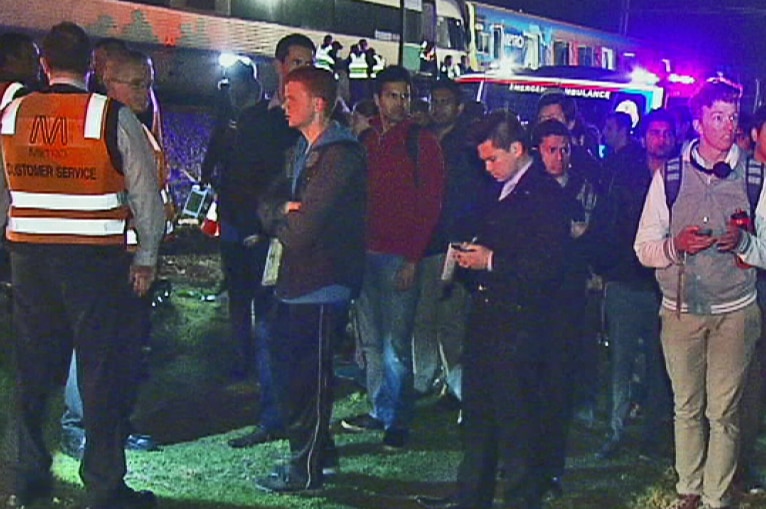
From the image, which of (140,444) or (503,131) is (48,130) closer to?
(503,131)

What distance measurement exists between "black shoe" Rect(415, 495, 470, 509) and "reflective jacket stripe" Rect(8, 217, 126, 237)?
6.15 feet

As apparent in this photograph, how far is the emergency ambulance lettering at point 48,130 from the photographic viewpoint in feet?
16.5

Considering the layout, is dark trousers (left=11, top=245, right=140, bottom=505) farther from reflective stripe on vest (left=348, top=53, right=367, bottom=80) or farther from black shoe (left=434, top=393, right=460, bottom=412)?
reflective stripe on vest (left=348, top=53, right=367, bottom=80)

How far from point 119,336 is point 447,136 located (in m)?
2.79

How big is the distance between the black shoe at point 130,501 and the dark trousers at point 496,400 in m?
1.39

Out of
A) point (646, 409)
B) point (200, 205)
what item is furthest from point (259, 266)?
point (646, 409)

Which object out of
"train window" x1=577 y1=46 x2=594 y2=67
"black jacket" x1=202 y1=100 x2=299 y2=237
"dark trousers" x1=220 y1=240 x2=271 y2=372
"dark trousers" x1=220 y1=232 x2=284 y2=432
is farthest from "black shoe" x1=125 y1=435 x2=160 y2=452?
"train window" x1=577 y1=46 x2=594 y2=67

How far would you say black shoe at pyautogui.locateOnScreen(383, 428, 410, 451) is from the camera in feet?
21.7

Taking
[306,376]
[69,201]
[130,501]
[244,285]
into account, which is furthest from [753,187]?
[244,285]

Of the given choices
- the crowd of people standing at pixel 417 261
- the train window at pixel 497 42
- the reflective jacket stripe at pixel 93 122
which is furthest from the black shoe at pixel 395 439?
the train window at pixel 497 42

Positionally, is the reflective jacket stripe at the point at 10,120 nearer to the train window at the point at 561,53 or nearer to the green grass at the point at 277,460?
the green grass at the point at 277,460

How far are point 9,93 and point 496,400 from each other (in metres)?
2.70

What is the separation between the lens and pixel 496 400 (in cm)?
510

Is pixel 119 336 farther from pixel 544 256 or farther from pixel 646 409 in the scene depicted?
pixel 646 409
